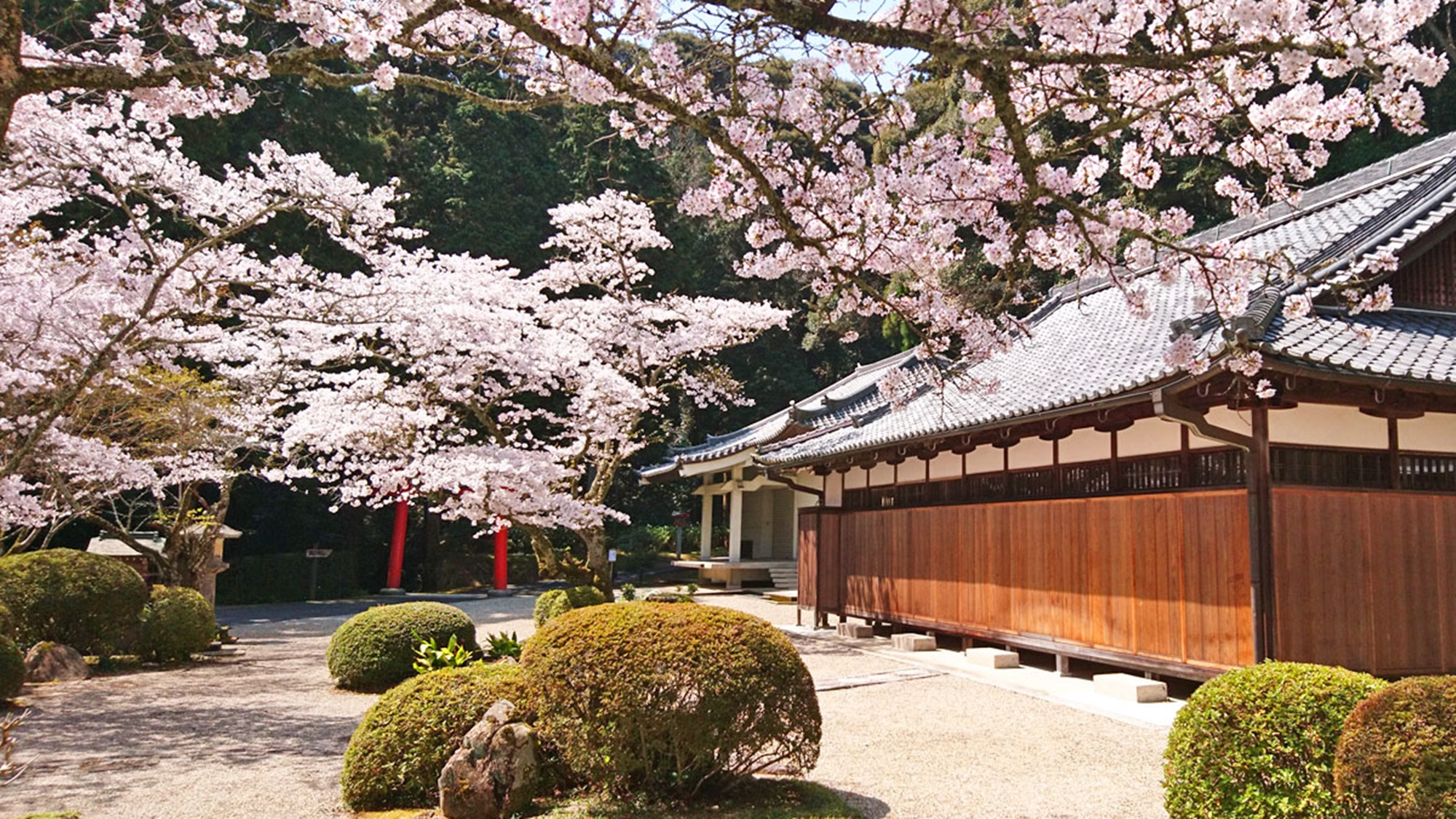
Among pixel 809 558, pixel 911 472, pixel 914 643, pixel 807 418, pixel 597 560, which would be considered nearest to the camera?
pixel 914 643

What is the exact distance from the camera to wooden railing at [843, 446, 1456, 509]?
819cm

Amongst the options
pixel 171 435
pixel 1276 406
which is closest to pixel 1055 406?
pixel 1276 406

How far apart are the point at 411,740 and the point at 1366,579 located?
7556 millimetres

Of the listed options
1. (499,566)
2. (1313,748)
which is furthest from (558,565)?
(499,566)

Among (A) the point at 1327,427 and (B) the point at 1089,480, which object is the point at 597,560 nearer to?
(B) the point at 1089,480

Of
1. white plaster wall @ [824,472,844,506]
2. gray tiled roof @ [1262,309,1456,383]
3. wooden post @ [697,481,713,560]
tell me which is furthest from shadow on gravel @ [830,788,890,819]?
wooden post @ [697,481,713,560]

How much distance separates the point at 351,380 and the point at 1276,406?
1251cm

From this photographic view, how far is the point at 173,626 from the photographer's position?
1250cm

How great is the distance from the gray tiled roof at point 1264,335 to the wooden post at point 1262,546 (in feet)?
3.01

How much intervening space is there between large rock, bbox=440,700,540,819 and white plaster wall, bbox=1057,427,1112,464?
6.75 metres

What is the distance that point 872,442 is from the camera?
1289cm

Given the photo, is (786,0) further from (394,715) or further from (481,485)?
(481,485)

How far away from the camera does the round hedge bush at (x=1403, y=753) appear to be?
12.3 feet

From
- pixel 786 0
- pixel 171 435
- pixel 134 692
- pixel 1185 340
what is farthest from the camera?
pixel 171 435
